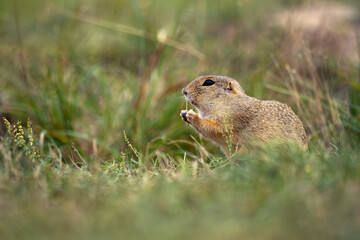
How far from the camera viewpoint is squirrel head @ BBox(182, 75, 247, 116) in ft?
11.5

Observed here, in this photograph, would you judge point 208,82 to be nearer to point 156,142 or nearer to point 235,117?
point 235,117

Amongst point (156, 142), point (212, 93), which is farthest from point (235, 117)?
point (156, 142)

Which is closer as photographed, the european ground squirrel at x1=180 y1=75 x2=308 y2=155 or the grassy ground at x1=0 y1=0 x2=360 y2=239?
the grassy ground at x1=0 y1=0 x2=360 y2=239

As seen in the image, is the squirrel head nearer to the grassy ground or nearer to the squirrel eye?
the squirrel eye

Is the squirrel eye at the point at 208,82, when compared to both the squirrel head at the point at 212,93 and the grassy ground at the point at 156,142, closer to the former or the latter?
the squirrel head at the point at 212,93

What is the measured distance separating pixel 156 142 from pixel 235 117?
2.96 feet

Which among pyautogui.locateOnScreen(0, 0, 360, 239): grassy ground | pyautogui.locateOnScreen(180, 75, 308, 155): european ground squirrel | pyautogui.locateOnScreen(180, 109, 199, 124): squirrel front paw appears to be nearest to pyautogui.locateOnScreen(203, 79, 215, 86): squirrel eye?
pyautogui.locateOnScreen(180, 75, 308, 155): european ground squirrel

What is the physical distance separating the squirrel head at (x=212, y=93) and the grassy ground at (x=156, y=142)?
33 centimetres

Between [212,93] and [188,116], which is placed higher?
[212,93]

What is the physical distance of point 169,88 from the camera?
15.7ft

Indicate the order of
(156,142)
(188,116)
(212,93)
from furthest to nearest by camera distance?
(156,142) → (212,93) → (188,116)

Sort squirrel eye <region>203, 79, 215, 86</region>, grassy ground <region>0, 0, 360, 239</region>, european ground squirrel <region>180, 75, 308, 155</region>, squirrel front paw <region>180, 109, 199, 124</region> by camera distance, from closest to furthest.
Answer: grassy ground <region>0, 0, 360, 239</region>
european ground squirrel <region>180, 75, 308, 155</region>
squirrel front paw <region>180, 109, 199, 124</region>
squirrel eye <region>203, 79, 215, 86</region>

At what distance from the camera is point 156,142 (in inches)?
162

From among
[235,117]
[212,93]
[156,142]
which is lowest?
[156,142]
